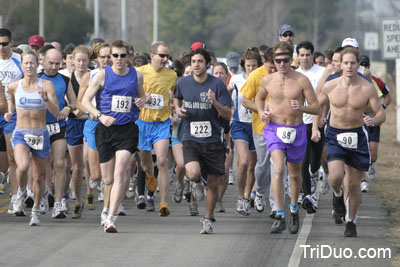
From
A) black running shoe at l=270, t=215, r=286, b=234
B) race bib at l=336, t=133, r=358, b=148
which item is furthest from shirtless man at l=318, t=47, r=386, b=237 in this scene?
black running shoe at l=270, t=215, r=286, b=234

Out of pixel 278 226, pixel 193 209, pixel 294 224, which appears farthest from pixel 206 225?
pixel 193 209

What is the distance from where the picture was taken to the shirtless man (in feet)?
37.4

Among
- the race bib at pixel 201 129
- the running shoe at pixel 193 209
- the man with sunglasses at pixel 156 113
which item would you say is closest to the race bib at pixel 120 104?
the race bib at pixel 201 129

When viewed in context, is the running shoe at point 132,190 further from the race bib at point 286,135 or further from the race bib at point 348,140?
the race bib at point 348,140

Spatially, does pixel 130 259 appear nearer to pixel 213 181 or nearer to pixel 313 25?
pixel 213 181

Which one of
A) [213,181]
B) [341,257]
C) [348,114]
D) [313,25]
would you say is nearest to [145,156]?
[213,181]

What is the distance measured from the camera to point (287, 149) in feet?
38.4

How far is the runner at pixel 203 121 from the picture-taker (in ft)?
37.8

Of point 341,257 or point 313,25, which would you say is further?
point 313,25

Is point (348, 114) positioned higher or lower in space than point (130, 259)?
higher

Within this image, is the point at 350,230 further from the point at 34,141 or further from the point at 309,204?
the point at 34,141

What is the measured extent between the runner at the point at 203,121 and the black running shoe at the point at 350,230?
1.55 metres

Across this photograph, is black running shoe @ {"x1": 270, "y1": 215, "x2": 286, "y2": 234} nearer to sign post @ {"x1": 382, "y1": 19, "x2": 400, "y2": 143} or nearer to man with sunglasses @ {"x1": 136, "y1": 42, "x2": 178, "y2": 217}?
man with sunglasses @ {"x1": 136, "y1": 42, "x2": 178, "y2": 217}

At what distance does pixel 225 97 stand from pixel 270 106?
0.58 meters
